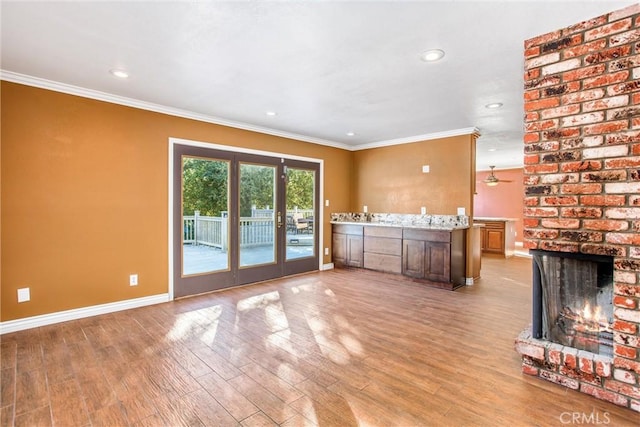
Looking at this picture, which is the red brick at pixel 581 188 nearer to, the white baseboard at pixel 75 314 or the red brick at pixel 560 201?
the red brick at pixel 560 201

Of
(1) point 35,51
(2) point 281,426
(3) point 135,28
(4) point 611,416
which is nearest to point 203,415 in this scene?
(2) point 281,426

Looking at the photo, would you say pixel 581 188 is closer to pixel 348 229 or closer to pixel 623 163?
pixel 623 163

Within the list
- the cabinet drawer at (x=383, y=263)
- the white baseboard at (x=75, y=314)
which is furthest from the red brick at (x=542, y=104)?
the white baseboard at (x=75, y=314)

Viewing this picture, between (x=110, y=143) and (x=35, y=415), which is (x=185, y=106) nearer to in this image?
(x=110, y=143)

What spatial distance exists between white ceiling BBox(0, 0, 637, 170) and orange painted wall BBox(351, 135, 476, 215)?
0.93 meters

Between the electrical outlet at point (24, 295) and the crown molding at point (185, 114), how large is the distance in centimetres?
209

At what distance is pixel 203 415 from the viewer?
1.89 meters

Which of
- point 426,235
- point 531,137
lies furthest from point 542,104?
point 426,235

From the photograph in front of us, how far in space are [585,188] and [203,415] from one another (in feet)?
9.38

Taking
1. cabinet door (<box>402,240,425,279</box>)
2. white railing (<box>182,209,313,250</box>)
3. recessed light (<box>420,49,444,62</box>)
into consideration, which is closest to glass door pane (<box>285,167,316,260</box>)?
white railing (<box>182,209,313,250</box>)

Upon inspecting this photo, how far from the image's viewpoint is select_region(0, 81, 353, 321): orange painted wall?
3121 millimetres

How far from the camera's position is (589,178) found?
208 cm

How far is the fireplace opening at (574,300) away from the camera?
2096 millimetres

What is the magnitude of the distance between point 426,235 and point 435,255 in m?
0.34
